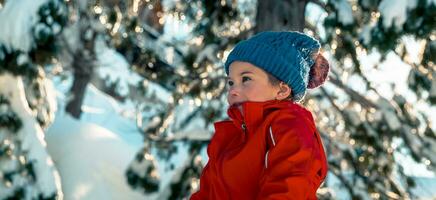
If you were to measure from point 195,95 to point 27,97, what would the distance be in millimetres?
2112

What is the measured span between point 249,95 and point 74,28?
5785 mm

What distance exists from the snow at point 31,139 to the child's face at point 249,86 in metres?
3.13

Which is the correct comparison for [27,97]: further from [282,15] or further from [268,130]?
[268,130]

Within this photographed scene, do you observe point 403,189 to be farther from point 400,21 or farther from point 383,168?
point 400,21

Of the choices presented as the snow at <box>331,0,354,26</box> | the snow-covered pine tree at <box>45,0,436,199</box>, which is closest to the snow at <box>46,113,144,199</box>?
the snow-covered pine tree at <box>45,0,436,199</box>

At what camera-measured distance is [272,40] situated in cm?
258

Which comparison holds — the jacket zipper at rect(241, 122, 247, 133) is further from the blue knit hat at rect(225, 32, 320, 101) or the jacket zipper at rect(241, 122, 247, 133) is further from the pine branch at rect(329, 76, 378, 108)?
the pine branch at rect(329, 76, 378, 108)

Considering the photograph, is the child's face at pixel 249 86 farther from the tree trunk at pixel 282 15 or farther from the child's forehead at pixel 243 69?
the tree trunk at pixel 282 15

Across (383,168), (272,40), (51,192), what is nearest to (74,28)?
(51,192)

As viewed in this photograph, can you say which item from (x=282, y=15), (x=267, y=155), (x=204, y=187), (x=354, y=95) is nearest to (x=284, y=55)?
(x=267, y=155)

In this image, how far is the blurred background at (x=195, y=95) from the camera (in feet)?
16.4

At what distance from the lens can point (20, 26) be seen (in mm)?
4844

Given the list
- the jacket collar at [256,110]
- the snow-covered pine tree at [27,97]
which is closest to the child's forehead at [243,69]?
the jacket collar at [256,110]

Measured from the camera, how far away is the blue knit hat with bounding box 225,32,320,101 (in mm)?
2500
